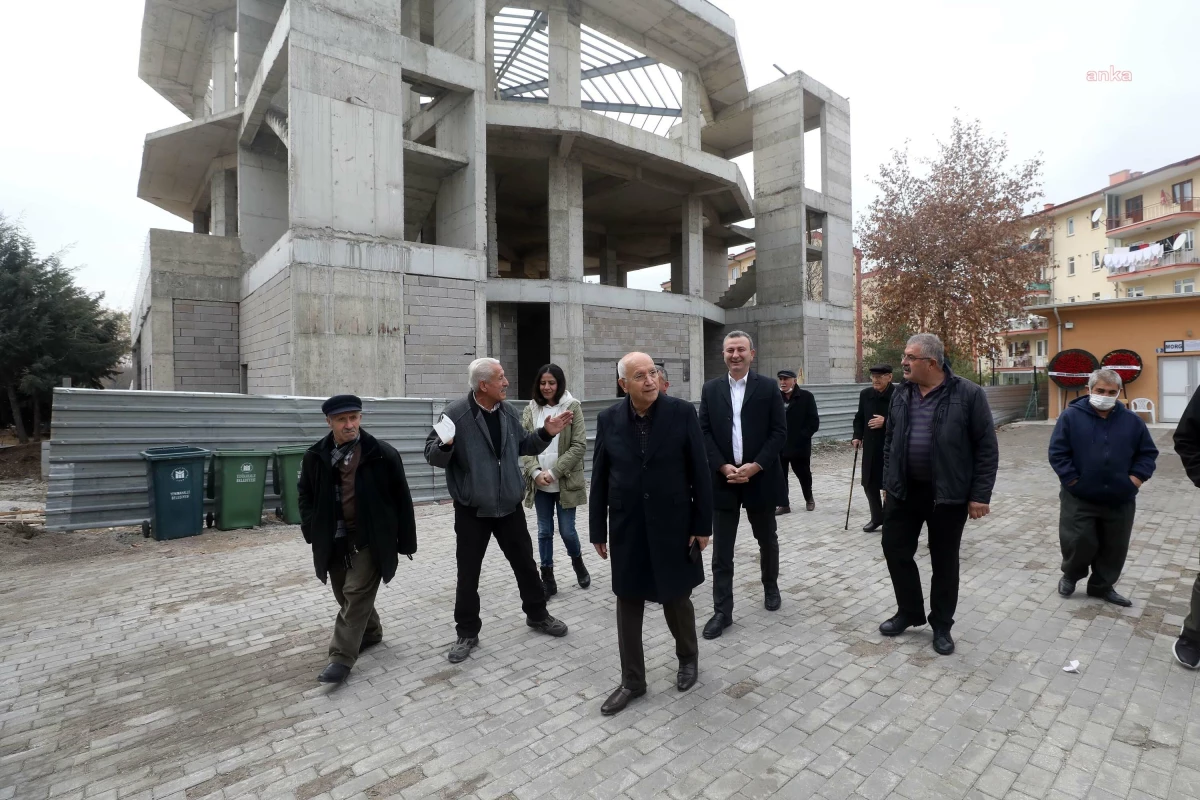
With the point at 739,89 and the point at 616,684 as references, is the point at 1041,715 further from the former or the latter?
the point at 739,89

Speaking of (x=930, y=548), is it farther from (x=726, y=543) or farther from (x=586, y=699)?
(x=586, y=699)

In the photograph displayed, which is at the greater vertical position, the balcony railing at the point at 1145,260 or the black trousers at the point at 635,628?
the balcony railing at the point at 1145,260

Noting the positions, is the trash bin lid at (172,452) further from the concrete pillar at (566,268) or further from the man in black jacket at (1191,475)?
the concrete pillar at (566,268)

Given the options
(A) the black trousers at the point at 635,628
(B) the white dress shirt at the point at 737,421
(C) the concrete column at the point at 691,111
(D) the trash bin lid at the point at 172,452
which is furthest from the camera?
(C) the concrete column at the point at 691,111

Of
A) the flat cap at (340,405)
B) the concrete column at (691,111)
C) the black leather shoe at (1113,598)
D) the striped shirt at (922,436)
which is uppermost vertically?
the concrete column at (691,111)

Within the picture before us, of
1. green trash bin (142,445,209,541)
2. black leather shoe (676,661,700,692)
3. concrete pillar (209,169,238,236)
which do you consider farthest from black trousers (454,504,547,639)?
concrete pillar (209,169,238,236)

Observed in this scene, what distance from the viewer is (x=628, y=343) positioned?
1909 centimetres

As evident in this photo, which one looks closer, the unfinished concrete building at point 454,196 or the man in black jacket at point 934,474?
the man in black jacket at point 934,474

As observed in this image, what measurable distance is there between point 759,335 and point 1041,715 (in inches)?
838

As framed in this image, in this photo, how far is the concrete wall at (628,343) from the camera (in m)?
18.4

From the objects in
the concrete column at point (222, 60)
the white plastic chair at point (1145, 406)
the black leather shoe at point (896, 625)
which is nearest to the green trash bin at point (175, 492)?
the black leather shoe at point (896, 625)

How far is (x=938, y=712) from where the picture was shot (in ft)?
10.5

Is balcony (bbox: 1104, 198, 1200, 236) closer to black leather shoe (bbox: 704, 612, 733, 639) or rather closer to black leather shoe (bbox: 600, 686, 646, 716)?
black leather shoe (bbox: 704, 612, 733, 639)

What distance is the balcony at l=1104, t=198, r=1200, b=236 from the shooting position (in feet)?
112
